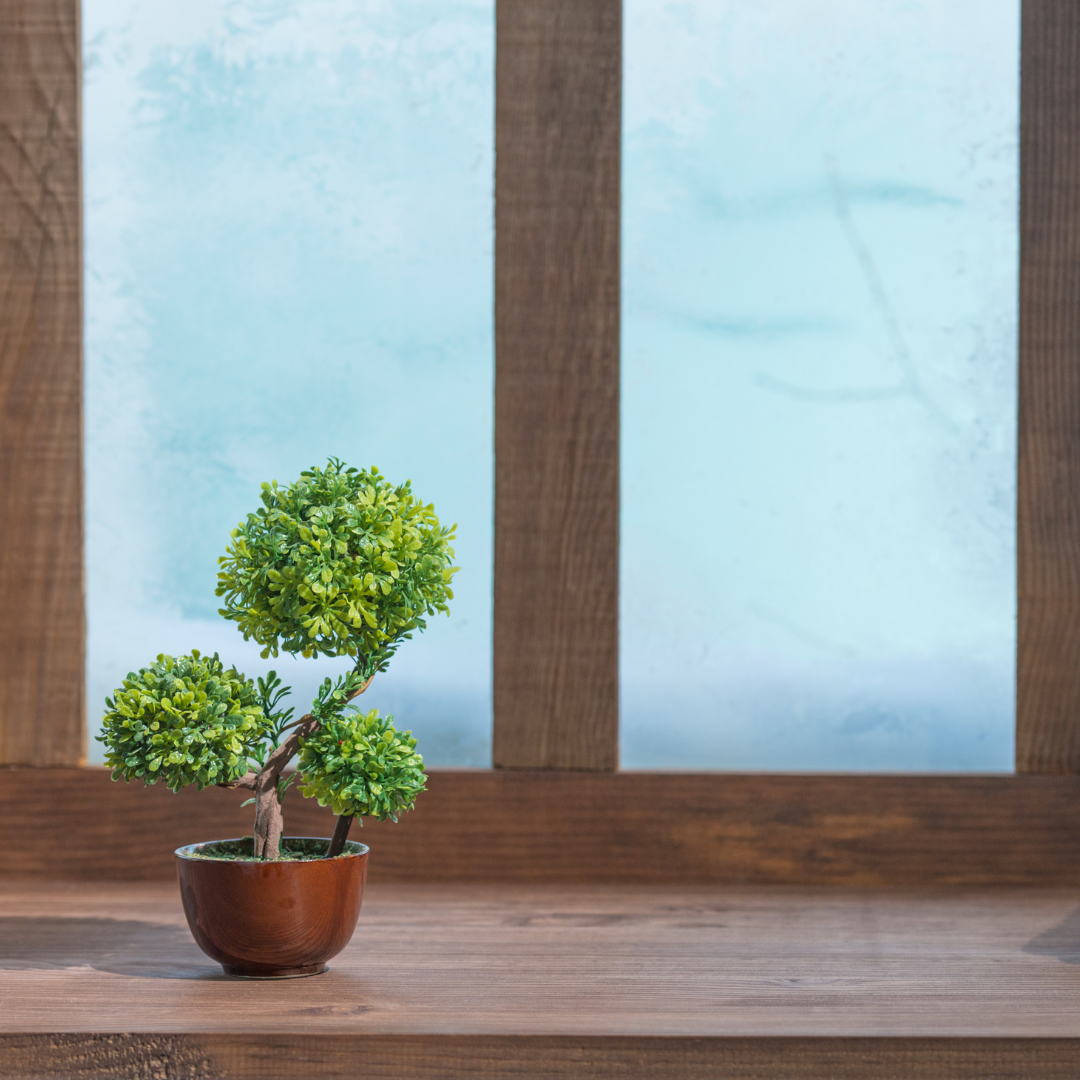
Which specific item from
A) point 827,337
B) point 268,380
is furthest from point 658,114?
point 268,380

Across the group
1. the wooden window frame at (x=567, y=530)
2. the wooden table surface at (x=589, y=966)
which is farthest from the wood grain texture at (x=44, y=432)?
the wooden table surface at (x=589, y=966)

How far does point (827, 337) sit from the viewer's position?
4.36 ft

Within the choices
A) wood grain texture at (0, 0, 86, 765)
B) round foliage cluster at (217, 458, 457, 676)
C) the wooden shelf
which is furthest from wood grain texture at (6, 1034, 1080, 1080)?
wood grain texture at (0, 0, 86, 765)

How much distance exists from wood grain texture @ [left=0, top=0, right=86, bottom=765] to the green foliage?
0.54 metres

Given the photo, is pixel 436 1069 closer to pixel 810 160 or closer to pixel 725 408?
pixel 725 408

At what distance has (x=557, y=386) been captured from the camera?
1.29m

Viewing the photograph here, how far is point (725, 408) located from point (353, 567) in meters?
0.61

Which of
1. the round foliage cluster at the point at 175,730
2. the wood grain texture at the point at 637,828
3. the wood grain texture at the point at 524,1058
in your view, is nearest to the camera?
the wood grain texture at the point at 524,1058

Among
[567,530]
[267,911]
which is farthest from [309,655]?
[567,530]

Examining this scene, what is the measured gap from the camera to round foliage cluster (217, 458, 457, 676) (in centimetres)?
88

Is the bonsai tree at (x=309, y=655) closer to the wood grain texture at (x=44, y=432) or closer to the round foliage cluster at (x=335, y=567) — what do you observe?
the round foliage cluster at (x=335, y=567)

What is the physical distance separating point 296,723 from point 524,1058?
328 mm

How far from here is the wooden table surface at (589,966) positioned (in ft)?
2.60

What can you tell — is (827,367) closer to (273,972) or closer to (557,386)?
(557,386)
